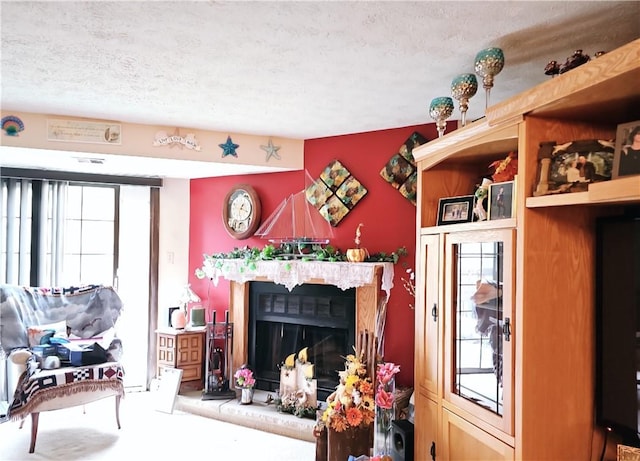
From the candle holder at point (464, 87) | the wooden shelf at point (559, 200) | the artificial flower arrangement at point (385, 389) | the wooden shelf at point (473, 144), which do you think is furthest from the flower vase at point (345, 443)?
the candle holder at point (464, 87)

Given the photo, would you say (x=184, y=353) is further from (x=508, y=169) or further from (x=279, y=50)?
(x=508, y=169)

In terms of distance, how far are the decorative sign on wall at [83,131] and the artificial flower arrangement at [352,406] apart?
248 cm

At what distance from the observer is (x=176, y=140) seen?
386 cm

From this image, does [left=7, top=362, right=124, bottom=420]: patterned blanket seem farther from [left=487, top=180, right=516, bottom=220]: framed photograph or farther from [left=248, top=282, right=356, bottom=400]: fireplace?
[left=487, top=180, right=516, bottom=220]: framed photograph

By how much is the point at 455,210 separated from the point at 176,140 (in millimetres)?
2425

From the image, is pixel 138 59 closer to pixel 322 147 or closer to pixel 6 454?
pixel 322 147

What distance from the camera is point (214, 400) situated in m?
4.21

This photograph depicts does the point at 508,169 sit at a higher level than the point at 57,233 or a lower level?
higher

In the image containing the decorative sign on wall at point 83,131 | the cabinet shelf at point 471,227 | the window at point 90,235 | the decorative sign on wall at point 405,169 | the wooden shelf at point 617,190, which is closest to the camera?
the wooden shelf at point 617,190

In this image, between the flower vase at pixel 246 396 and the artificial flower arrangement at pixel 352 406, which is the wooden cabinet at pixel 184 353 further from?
the artificial flower arrangement at pixel 352 406

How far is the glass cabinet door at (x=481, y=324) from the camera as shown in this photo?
74.3 inches

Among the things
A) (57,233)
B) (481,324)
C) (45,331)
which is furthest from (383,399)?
(57,233)

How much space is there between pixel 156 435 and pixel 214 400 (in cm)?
61

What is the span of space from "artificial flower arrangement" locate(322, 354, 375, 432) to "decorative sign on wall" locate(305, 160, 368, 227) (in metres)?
1.53
